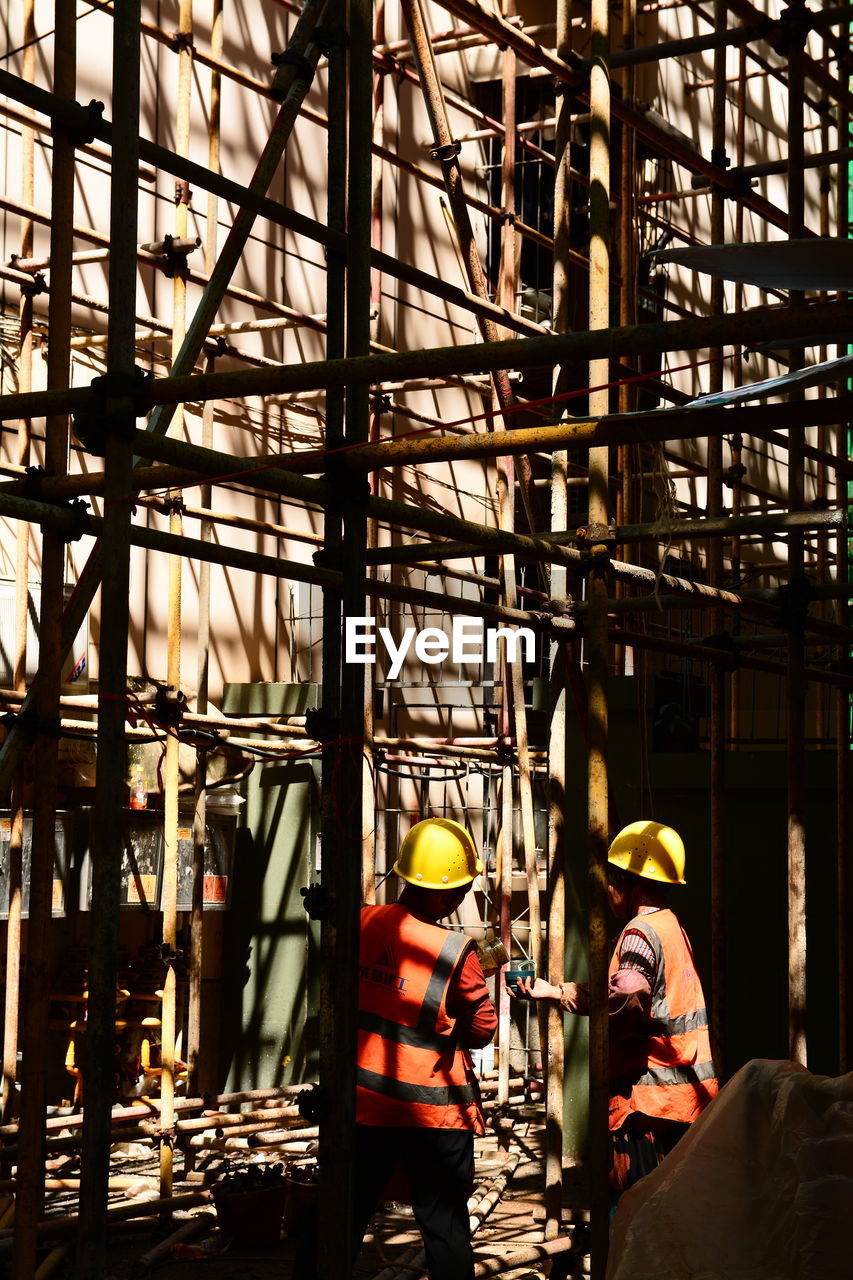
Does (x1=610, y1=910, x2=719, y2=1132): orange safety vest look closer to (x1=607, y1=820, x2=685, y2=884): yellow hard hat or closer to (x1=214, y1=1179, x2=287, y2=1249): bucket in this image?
(x1=607, y1=820, x2=685, y2=884): yellow hard hat

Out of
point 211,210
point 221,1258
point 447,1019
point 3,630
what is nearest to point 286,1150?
point 221,1258

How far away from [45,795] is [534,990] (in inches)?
84.4

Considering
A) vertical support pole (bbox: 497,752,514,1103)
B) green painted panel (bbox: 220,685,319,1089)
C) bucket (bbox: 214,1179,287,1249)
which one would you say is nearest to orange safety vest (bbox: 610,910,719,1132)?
bucket (bbox: 214,1179,287,1249)

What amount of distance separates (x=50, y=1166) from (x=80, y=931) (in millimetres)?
2322

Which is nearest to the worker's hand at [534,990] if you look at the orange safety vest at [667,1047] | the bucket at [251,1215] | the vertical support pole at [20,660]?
the orange safety vest at [667,1047]

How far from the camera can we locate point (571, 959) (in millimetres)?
8672

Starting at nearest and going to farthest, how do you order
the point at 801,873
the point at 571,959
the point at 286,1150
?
the point at 801,873
the point at 571,959
the point at 286,1150

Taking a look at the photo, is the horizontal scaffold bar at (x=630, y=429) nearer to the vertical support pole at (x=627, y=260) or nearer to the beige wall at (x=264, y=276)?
the beige wall at (x=264, y=276)

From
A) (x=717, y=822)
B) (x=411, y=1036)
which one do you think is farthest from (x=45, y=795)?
(x=717, y=822)

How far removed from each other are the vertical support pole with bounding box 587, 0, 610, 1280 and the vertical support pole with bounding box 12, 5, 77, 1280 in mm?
1770

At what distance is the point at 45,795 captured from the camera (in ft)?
15.3

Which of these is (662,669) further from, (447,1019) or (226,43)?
(447,1019)

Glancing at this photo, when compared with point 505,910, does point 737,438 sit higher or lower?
higher

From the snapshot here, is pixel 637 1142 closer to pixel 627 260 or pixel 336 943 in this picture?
pixel 336 943
